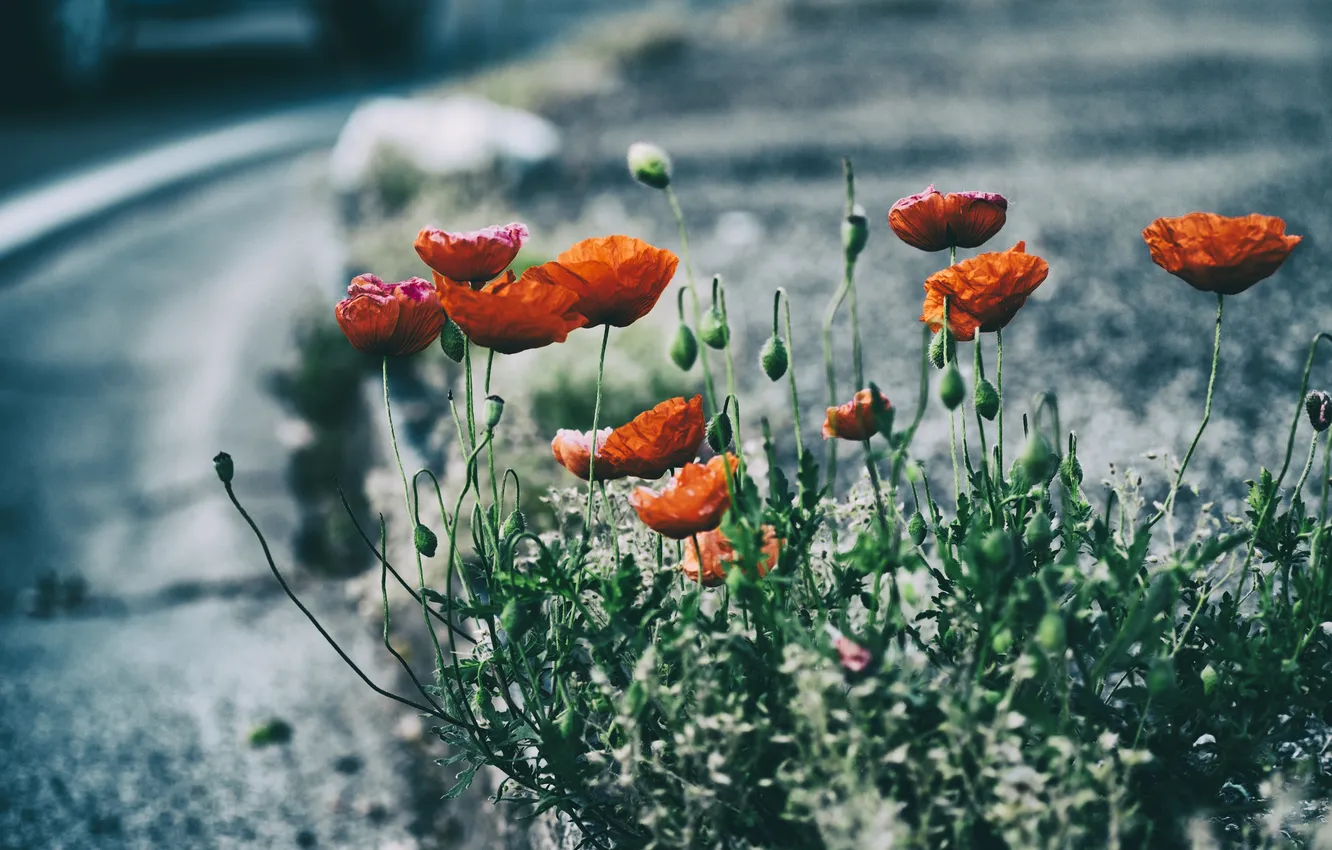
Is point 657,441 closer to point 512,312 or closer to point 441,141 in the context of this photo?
point 512,312

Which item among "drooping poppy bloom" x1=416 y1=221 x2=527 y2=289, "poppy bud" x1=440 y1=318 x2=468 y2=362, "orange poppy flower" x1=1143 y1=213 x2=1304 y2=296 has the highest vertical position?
"drooping poppy bloom" x1=416 y1=221 x2=527 y2=289

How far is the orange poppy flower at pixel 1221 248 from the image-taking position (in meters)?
1.32

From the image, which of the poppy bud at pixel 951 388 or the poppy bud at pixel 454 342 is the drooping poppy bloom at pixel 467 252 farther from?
the poppy bud at pixel 951 388

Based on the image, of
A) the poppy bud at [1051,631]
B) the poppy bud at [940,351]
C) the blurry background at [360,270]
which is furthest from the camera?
the blurry background at [360,270]

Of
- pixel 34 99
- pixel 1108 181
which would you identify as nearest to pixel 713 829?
pixel 1108 181

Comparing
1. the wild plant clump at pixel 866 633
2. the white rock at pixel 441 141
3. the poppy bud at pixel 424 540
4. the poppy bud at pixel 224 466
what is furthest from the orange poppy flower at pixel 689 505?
the white rock at pixel 441 141

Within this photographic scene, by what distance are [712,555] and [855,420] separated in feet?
0.81

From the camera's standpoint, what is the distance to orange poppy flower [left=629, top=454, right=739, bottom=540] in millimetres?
1293

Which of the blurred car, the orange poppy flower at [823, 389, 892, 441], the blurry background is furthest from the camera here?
the blurred car

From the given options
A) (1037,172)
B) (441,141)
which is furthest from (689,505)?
(441,141)

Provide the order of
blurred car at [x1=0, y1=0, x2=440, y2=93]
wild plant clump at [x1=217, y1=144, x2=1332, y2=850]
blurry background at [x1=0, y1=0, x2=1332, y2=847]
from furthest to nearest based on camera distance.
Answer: blurred car at [x1=0, y1=0, x2=440, y2=93] → blurry background at [x1=0, y1=0, x2=1332, y2=847] → wild plant clump at [x1=217, y1=144, x2=1332, y2=850]

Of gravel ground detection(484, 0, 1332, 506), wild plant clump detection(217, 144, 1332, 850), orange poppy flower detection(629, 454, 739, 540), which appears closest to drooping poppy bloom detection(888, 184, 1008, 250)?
wild plant clump detection(217, 144, 1332, 850)

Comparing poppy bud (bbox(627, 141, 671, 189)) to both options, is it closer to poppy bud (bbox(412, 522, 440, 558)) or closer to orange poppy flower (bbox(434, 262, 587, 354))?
orange poppy flower (bbox(434, 262, 587, 354))

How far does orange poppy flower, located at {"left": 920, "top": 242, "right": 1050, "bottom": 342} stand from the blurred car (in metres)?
7.95
